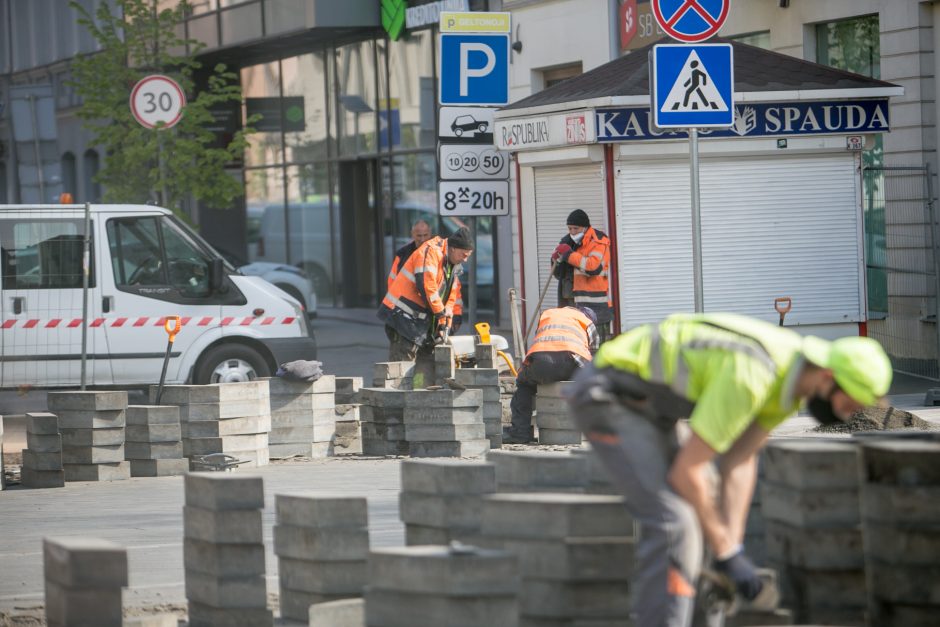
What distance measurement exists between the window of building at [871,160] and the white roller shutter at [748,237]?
2.30 metres

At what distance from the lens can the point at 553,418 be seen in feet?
41.6

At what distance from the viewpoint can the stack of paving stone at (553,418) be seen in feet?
41.3

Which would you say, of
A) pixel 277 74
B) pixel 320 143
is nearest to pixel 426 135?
pixel 320 143

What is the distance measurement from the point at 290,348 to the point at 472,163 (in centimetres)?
312

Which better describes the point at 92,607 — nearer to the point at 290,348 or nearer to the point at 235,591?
the point at 235,591

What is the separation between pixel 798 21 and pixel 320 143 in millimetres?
14133

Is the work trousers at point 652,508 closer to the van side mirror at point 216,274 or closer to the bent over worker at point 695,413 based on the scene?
the bent over worker at point 695,413

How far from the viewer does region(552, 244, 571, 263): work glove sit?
15523 mm

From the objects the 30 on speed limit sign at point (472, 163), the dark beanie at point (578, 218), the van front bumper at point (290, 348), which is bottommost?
the van front bumper at point (290, 348)

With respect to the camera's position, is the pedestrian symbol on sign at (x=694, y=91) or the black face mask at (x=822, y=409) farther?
the pedestrian symbol on sign at (x=694, y=91)

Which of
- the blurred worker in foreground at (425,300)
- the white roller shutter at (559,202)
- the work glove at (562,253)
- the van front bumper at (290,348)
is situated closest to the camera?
the blurred worker in foreground at (425,300)

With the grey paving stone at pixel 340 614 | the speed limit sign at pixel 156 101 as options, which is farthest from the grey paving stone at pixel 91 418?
the speed limit sign at pixel 156 101

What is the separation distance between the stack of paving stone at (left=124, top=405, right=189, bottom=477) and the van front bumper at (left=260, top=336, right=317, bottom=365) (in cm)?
381

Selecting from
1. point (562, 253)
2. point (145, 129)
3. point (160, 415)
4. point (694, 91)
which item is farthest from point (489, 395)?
point (145, 129)
